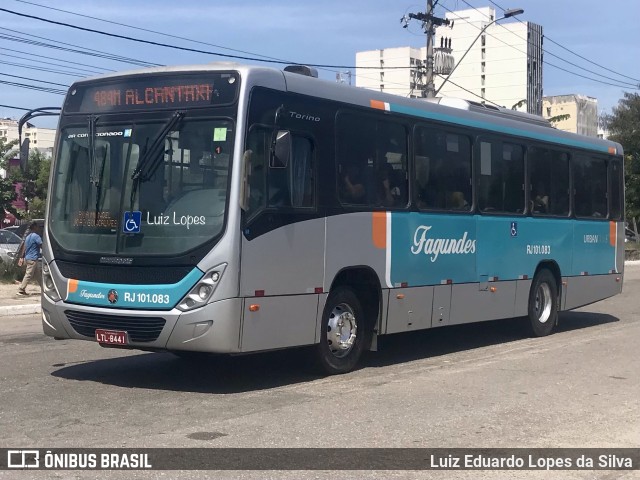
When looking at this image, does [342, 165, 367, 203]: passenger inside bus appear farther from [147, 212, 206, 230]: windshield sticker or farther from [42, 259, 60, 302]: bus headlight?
[42, 259, 60, 302]: bus headlight

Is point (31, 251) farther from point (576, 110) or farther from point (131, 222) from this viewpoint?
point (576, 110)

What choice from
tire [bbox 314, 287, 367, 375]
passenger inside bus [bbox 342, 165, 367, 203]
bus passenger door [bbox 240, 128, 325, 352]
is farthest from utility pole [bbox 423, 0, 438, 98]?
bus passenger door [bbox 240, 128, 325, 352]

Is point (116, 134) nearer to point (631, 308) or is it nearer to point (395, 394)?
point (395, 394)

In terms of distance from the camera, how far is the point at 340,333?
35.6 feet

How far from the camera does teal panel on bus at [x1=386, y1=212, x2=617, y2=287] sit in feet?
38.9

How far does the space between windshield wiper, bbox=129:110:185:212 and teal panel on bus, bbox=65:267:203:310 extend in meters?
0.84

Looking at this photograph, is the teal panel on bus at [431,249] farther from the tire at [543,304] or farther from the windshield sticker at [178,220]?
the windshield sticker at [178,220]

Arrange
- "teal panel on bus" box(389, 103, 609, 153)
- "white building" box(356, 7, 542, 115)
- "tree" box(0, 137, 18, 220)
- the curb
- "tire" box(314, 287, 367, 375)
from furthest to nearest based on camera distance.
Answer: "white building" box(356, 7, 542, 115) → "tree" box(0, 137, 18, 220) → the curb → "teal panel on bus" box(389, 103, 609, 153) → "tire" box(314, 287, 367, 375)

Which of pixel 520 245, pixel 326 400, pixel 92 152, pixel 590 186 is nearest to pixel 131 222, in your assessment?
pixel 92 152

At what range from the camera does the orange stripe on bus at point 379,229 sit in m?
11.3

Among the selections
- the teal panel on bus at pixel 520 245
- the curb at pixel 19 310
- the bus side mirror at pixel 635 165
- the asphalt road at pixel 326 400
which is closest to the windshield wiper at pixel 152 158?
the asphalt road at pixel 326 400

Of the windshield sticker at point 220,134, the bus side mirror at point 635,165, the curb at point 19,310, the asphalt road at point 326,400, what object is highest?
the bus side mirror at point 635,165

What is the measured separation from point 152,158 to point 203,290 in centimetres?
149

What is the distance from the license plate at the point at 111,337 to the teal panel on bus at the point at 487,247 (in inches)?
137
